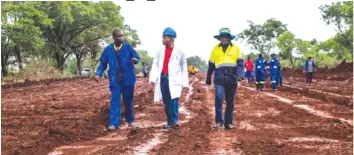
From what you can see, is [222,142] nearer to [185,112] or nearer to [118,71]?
[118,71]

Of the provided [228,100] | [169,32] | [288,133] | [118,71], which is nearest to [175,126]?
[228,100]

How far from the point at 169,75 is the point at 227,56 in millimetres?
1002

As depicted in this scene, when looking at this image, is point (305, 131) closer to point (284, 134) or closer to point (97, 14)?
point (284, 134)

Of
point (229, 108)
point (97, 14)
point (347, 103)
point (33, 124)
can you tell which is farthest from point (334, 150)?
point (97, 14)

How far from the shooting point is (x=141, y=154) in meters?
5.69

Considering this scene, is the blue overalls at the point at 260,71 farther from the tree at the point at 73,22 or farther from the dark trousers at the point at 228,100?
the tree at the point at 73,22

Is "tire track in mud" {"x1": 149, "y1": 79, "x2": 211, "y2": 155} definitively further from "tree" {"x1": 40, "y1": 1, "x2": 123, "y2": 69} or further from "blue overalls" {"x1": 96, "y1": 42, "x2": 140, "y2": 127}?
"tree" {"x1": 40, "y1": 1, "x2": 123, "y2": 69}

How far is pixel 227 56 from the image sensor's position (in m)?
8.24

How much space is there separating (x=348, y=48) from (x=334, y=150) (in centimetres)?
4978

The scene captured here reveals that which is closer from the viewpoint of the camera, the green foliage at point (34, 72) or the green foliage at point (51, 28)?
the green foliage at point (51, 28)

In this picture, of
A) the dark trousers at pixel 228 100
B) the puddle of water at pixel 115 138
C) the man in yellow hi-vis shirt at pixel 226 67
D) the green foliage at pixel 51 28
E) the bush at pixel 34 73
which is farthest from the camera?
the bush at pixel 34 73

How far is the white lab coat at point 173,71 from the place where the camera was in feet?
27.2

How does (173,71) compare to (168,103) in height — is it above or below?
above

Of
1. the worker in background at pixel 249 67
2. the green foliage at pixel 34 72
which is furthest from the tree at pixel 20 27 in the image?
the worker in background at pixel 249 67
